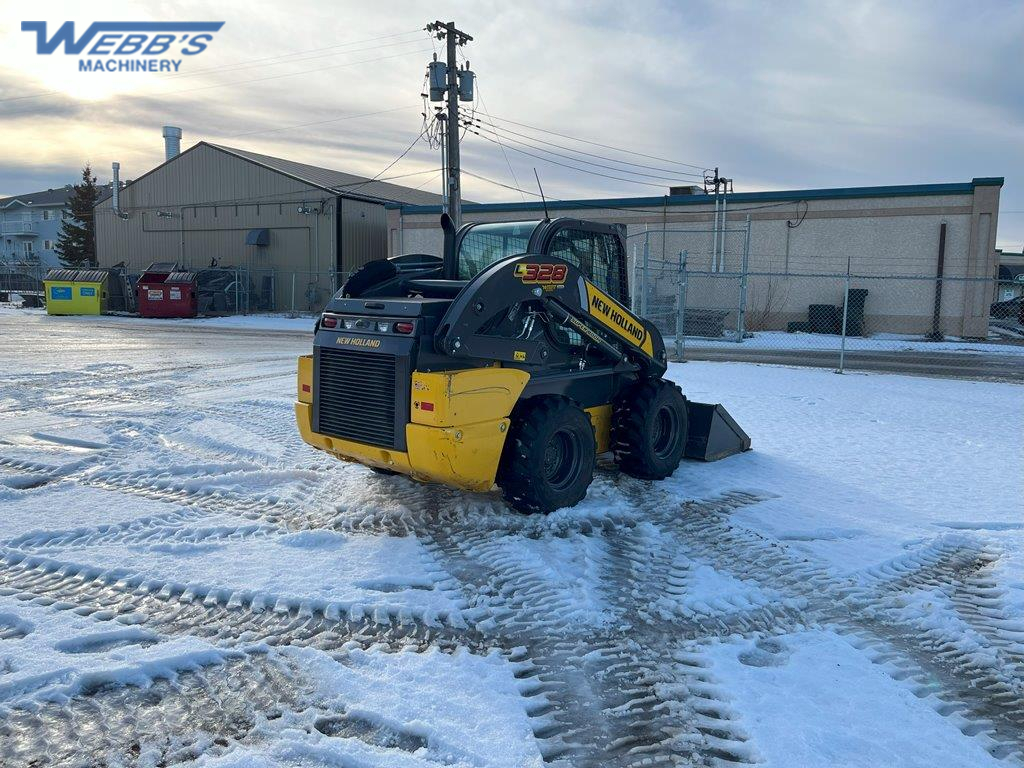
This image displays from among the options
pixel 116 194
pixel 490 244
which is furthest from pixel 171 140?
pixel 490 244

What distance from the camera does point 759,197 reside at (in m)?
26.4

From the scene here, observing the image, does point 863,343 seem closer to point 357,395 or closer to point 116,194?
point 357,395

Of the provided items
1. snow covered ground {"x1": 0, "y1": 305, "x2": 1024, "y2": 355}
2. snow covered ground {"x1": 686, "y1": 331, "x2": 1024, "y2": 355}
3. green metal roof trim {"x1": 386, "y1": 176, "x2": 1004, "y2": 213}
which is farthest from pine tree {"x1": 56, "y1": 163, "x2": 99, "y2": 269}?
snow covered ground {"x1": 686, "y1": 331, "x2": 1024, "y2": 355}

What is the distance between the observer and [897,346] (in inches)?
889

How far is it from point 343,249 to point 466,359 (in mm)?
30657

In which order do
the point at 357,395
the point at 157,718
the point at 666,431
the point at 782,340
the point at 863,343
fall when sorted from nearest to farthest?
the point at 157,718 → the point at 357,395 → the point at 666,431 → the point at 863,343 → the point at 782,340

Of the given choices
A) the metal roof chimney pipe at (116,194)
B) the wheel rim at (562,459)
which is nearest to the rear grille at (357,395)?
the wheel rim at (562,459)

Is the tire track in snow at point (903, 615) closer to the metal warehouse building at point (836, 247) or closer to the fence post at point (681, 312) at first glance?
the fence post at point (681, 312)

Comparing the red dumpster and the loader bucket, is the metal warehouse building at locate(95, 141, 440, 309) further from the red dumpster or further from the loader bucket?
the loader bucket

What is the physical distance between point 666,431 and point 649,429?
504 millimetres

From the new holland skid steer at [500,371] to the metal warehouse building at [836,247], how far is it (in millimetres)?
15426

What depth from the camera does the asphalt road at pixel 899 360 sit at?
1552 cm

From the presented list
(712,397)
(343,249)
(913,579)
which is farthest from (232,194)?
(913,579)

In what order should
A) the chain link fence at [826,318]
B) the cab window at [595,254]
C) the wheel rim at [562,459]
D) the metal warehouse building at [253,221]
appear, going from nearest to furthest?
the wheel rim at [562,459] < the cab window at [595,254] < the chain link fence at [826,318] < the metal warehouse building at [253,221]
